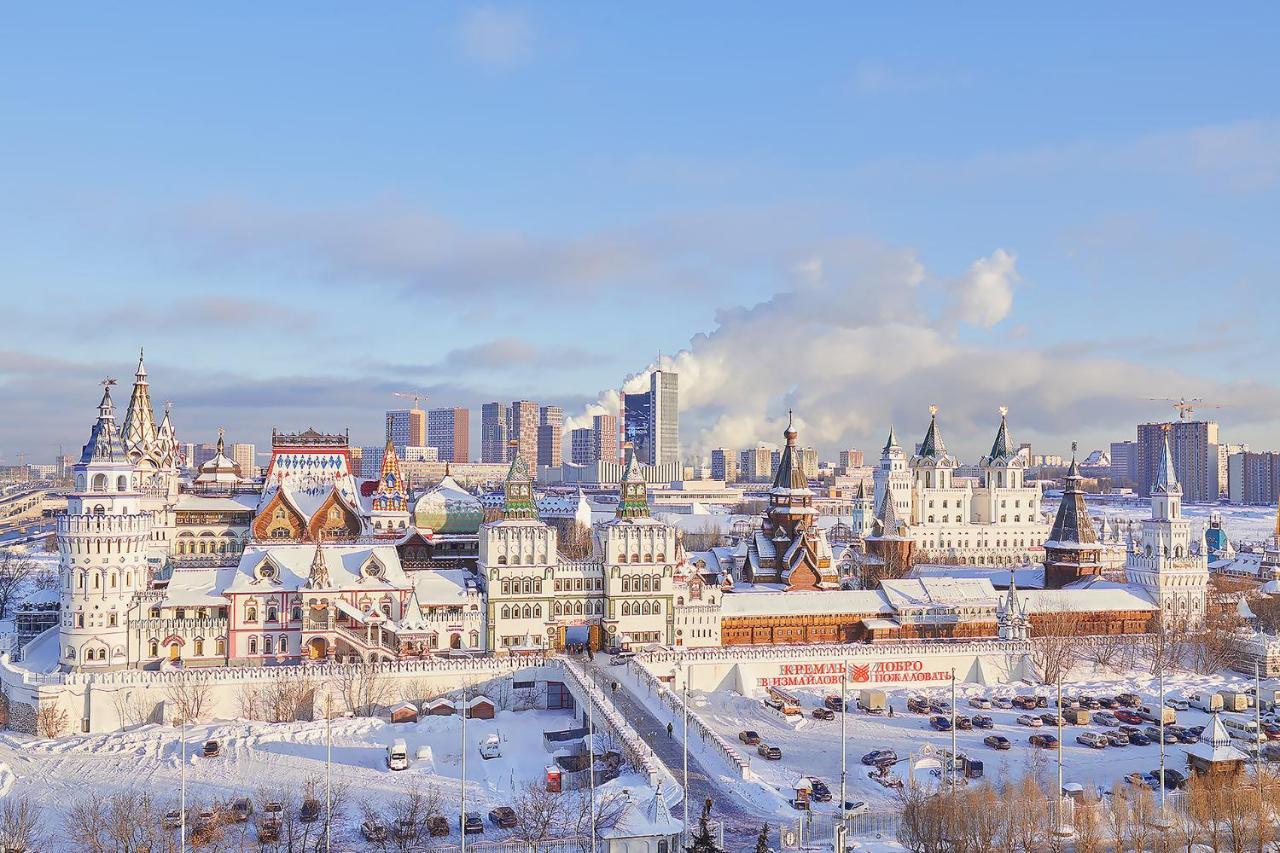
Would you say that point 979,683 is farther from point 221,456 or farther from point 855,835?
point 221,456

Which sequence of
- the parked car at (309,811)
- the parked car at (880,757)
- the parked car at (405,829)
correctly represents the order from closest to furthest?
the parked car at (405,829) < the parked car at (309,811) < the parked car at (880,757)

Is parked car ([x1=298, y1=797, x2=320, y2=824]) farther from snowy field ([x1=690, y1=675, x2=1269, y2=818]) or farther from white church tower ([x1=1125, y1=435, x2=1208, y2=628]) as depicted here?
white church tower ([x1=1125, y1=435, x2=1208, y2=628])

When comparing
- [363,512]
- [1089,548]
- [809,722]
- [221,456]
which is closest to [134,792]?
[809,722]

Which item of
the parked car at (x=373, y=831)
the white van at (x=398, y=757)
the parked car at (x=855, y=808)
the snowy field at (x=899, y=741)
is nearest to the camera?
the parked car at (x=373, y=831)

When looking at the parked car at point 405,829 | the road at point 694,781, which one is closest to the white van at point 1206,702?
the road at point 694,781

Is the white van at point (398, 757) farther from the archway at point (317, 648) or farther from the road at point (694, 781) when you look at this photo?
the archway at point (317, 648)

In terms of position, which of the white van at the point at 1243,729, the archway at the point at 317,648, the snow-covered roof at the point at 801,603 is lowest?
the white van at the point at 1243,729
